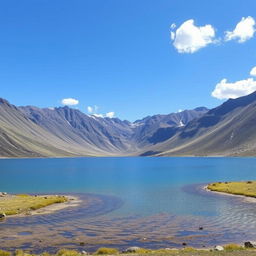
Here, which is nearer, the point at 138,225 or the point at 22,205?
the point at 138,225

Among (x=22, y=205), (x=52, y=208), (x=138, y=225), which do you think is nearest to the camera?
(x=138, y=225)

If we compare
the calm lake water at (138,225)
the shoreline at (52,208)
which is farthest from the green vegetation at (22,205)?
the calm lake water at (138,225)

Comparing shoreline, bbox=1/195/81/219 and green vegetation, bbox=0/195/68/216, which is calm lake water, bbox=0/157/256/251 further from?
green vegetation, bbox=0/195/68/216

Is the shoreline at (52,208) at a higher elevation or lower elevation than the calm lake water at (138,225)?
higher

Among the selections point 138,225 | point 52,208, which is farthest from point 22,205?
point 138,225

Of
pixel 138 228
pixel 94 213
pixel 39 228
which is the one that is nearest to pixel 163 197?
pixel 94 213

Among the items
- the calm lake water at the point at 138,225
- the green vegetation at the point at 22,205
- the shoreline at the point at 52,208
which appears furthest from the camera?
the green vegetation at the point at 22,205

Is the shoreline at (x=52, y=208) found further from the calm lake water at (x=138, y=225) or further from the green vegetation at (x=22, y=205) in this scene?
the calm lake water at (x=138, y=225)

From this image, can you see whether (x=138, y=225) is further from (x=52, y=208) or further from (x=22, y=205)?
(x=22, y=205)

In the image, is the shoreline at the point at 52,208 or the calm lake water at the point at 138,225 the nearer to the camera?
the calm lake water at the point at 138,225

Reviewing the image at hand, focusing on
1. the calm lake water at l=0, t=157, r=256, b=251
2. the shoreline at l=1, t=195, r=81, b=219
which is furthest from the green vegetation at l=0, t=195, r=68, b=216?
the calm lake water at l=0, t=157, r=256, b=251

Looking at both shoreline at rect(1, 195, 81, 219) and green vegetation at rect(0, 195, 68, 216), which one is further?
green vegetation at rect(0, 195, 68, 216)

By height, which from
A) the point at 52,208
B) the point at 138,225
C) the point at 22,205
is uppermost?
the point at 22,205

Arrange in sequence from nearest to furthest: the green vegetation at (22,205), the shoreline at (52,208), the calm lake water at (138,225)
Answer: the calm lake water at (138,225) → the shoreline at (52,208) → the green vegetation at (22,205)
